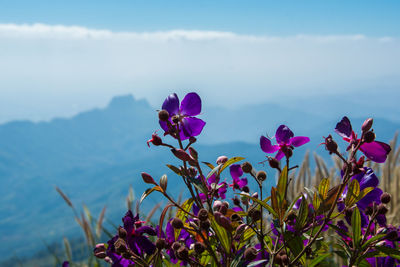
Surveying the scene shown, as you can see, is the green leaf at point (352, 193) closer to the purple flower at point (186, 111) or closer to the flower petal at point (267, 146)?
the flower petal at point (267, 146)

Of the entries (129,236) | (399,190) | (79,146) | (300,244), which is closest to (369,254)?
(300,244)

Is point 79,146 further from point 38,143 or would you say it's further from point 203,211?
point 203,211

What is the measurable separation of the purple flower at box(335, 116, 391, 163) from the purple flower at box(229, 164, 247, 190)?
296mm

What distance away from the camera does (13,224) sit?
13438cm

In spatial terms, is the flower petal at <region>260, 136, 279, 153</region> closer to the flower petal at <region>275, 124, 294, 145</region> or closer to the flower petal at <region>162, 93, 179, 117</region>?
the flower petal at <region>275, 124, 294, 145</region>

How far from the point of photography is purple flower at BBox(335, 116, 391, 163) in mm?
734

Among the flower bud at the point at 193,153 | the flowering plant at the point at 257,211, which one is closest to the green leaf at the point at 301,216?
the flowering plant at the point at 257,211

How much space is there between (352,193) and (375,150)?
9 cm

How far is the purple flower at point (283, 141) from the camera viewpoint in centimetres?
80

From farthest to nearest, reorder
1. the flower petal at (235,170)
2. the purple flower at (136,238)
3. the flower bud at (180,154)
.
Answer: the flower petal at (235,170)
the purple flower at (136,238)
the flower bud at (180,154)

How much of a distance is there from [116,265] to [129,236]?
0.07 meters

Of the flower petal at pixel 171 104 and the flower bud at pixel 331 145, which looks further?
the flower petal at pixel 171 104

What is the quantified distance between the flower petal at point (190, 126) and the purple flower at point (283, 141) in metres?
0.13

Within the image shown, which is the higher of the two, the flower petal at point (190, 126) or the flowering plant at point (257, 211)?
the flower petal at point (190, 126)
